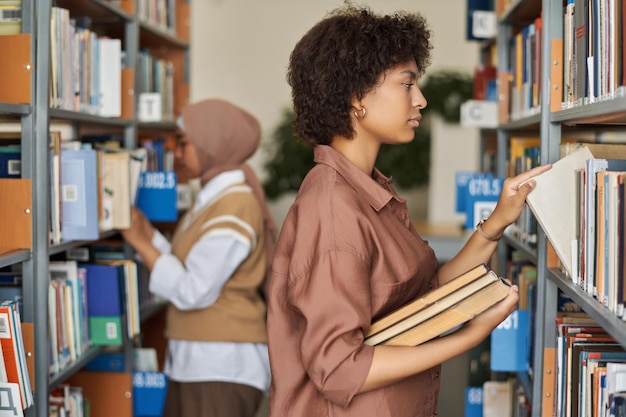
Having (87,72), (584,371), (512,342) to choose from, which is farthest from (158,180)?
(584,371)

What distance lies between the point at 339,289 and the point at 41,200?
1.07 metres

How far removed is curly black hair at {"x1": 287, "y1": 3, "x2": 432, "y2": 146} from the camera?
1.70 m

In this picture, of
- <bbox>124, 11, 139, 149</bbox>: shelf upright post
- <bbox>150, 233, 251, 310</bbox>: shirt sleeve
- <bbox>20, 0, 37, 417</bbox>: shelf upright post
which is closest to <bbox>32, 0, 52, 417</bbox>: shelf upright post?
<bbox>20, 0, 37, 417</bbox>: shelf upright post

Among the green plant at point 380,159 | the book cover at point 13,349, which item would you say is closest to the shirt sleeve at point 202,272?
the book cover at point 13,349

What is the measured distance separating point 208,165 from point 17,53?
104cm

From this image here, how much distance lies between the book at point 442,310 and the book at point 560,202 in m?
0.23

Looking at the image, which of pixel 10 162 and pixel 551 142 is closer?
pixel 551 142

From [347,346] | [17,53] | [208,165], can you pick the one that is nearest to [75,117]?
[17,53]

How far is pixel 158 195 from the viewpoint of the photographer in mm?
3062

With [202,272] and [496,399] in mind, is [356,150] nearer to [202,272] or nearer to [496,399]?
[202,272]

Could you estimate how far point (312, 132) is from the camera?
183cm

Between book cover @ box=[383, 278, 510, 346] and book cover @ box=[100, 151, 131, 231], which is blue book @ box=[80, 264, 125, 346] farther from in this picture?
book cover @ box=[383, 278, 510, 346]

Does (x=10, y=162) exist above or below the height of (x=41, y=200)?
above

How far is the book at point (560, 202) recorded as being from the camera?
1745 millimetres
